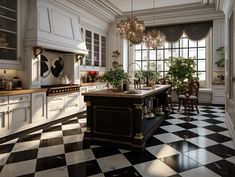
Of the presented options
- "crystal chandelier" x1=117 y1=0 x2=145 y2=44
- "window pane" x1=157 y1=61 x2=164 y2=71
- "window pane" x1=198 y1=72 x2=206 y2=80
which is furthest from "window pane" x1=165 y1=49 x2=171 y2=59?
"crystal chandelier" x1=117 y1=0 x2=145 y2=44

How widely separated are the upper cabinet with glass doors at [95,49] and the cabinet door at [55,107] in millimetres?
2095

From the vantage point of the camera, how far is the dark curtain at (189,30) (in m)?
7.40

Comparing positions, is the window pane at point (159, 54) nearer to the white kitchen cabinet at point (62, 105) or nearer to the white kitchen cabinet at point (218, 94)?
the white kitchen cabinet at point (218, 94)

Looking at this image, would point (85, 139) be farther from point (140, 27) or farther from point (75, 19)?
point (75, 19)

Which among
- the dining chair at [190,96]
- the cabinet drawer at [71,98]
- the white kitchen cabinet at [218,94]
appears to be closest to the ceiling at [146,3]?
the dining chair at [190,96]

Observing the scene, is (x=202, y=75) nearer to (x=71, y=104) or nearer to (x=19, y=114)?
(x=71, y=104)

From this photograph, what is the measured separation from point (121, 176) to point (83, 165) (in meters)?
0.58

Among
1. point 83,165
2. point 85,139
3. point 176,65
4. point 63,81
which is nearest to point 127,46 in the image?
point 176,65

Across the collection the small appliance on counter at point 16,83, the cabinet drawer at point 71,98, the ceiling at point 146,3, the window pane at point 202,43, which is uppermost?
the ceiling at point 146,3

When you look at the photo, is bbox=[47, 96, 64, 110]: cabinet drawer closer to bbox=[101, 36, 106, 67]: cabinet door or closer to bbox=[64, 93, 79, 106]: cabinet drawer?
bbox=[64, 93, 79, 106]: cabinet drawer

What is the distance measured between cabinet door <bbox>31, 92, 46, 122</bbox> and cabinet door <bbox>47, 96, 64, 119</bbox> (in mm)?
147

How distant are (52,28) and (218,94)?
5841 millimetres

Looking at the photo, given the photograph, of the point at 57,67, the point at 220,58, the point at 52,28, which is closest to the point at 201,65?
the point at 220,58

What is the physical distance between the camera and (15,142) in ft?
11.9
